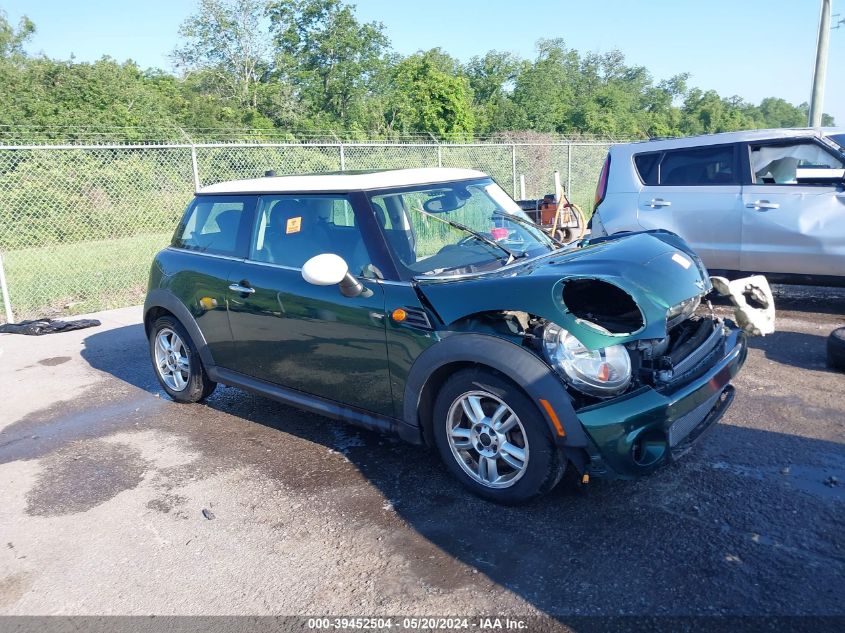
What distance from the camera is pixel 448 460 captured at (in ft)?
12.1

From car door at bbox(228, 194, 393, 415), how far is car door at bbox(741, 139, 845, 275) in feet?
17.1

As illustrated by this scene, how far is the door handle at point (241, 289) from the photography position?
4574 millimetres

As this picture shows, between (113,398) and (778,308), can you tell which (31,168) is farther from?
(778,308)

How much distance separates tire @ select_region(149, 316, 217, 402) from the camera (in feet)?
17.6

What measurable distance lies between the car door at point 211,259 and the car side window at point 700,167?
5.21 m

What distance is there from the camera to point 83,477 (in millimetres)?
4340

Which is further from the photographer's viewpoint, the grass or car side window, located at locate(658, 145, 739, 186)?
the grass

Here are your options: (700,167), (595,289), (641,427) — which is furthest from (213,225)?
(700,167)

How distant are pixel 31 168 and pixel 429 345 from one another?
32.0 feet

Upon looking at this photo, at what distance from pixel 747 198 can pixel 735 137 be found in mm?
723

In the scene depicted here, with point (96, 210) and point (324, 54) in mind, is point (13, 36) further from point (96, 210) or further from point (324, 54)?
point (96, 210)

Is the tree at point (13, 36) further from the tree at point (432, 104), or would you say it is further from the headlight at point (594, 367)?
the headlight at point (594, 367)

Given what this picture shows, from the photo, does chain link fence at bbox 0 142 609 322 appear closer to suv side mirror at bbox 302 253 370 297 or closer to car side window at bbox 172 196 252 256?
car side window at bbox 172 196 252 256

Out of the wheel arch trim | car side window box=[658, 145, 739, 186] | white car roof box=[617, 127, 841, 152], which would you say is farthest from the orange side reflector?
car side window box=[658, 145, 739, 186]
